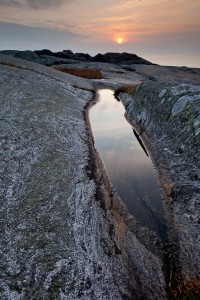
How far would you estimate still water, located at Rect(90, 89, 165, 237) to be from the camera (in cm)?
1275

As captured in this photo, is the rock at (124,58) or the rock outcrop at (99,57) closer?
the rock outcrop at (99,57)

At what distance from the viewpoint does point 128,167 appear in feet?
58.1

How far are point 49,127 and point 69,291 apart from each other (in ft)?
38.9

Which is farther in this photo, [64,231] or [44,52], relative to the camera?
[44,52]

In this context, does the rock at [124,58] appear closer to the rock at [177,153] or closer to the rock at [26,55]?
the rock at [26,55]

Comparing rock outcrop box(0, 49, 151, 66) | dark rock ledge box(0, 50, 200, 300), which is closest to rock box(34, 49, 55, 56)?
rock outcrop box(0, 49, 151, 66)

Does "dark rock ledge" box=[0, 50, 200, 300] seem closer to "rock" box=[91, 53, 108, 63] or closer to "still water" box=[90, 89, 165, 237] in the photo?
"still water" box=[90, 89, 165, 237]

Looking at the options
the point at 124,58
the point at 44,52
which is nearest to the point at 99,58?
the point at 124,58

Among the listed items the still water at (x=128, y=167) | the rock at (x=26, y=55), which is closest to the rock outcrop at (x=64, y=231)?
the still water at (x=128, y=167)

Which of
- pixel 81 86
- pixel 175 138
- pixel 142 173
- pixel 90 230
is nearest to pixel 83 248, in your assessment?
pixel 90 230

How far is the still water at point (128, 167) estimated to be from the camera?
41.8 ft

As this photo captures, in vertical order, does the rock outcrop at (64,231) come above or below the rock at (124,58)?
below

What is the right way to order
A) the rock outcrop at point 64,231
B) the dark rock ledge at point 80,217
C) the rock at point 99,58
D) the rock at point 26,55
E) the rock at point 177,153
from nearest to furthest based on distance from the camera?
the rock outcrop at point 64,231 < the dark rock ledge at point 80,217 < the rock at point 177,153 < the rock at point 26,55 < the rock at point 99,58

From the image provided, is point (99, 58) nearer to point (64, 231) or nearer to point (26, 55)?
point (26, 55)
